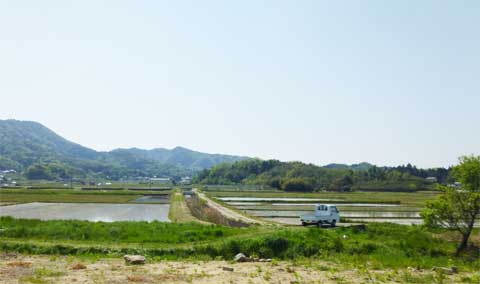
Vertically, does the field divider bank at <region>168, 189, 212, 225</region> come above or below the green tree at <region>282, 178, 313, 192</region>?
below

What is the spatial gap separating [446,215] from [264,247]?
11.0 metres

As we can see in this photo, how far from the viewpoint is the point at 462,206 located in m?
22.7

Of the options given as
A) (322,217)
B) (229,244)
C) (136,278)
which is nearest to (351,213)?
(322,217)

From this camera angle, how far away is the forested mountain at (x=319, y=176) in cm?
12188

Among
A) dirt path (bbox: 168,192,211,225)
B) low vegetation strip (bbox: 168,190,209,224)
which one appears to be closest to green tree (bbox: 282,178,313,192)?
low vegetation strip (bbox: 168,190,209,224)

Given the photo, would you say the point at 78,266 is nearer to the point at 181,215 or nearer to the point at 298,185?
the point at 181,215

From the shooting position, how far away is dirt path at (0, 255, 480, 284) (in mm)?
13406

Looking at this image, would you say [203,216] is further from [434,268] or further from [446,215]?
[434,268]

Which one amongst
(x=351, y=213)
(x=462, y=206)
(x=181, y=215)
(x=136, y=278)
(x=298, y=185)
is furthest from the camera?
(x=298, y=185)

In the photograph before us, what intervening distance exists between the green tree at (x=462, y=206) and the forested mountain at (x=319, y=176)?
91308 millimetres

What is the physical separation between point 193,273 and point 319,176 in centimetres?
14232

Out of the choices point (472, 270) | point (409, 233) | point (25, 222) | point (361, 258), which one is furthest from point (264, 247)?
point (25, 222)

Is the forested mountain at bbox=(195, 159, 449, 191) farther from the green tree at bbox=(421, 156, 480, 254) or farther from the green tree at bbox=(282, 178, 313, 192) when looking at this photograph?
the green tree at bbox=(421, 156, 480, 254)

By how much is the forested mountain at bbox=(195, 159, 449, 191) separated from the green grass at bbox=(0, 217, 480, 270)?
93507 mm
